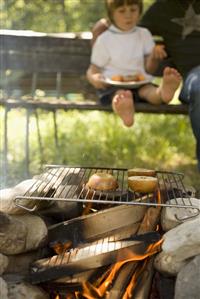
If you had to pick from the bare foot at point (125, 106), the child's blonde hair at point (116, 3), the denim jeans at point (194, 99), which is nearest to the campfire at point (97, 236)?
the denim jeans at point (194, 99)

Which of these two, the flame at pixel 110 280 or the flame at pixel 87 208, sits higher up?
the flame at pixel 87 208

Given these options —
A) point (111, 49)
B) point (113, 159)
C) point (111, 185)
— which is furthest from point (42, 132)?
point (111, 185)

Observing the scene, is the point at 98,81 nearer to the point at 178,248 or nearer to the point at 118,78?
the point at 118,78

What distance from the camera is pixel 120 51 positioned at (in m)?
4.36

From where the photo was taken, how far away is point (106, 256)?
7.27ft

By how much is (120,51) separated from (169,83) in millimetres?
741

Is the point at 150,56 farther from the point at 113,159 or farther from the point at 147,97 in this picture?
the point at 113,159

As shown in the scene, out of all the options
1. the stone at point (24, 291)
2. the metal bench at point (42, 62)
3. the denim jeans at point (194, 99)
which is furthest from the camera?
the metal bench at point (42, 62)

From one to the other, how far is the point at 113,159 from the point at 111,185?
2.44 meters

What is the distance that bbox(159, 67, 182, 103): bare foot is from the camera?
3730mm

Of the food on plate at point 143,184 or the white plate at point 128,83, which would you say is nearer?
the food on plate at point 143,184

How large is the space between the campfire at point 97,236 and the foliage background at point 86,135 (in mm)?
1588

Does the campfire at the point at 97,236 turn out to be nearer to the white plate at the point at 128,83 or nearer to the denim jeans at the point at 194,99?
the denim jeans at the point at 194,99

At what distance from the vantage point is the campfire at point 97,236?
7.31 feet
